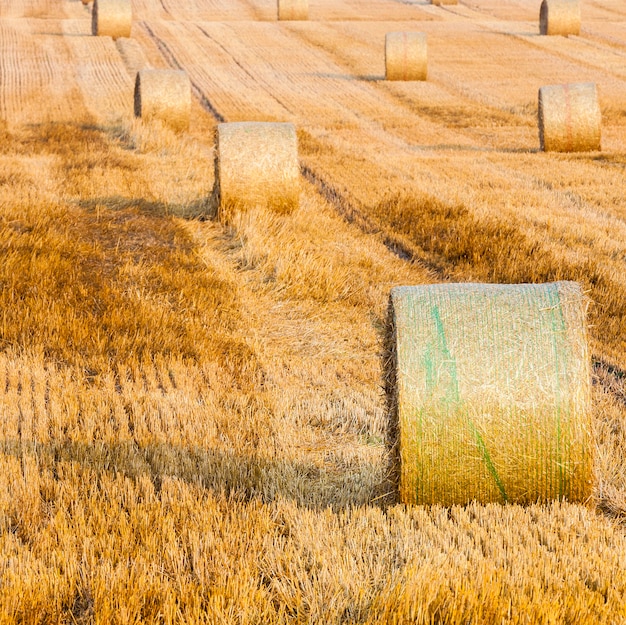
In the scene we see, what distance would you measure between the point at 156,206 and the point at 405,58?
13.7m

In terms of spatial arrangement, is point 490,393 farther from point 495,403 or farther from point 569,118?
point 569,118

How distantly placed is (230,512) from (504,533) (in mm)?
1168

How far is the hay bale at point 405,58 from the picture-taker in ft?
73.9

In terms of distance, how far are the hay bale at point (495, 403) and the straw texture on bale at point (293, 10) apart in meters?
29.9

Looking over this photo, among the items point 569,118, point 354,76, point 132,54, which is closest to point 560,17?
point 354,76

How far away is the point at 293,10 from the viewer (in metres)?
32.3

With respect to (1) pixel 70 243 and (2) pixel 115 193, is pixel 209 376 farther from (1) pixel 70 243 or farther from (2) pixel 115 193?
(2) pixel 115 193

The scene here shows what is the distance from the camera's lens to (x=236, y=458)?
4699 millimetres

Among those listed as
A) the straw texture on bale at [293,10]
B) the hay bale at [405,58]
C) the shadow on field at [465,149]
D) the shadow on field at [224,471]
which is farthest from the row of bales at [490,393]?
the straw texture on bale at [293,10]

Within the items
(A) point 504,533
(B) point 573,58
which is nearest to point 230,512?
(A) point 504,533

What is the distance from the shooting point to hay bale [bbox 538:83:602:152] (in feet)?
46.8

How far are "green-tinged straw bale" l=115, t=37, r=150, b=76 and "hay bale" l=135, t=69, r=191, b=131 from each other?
663cm

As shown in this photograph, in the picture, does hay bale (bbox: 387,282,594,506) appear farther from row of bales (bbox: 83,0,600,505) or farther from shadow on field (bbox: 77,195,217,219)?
shadow on field (bbox: 77,195,217,219)

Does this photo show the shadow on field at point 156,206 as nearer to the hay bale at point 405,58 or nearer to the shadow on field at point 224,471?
the shadow on field at point 224,471
